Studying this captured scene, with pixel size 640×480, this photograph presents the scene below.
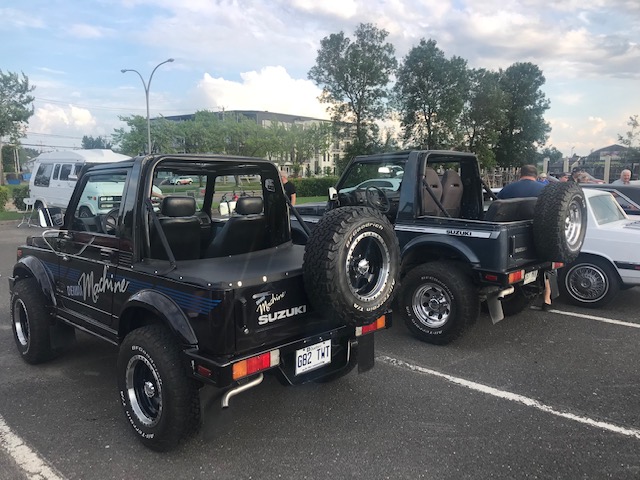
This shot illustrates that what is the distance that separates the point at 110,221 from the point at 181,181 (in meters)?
0.77

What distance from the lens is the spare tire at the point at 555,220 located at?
4629mm

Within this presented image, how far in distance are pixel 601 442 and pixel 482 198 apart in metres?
3.91

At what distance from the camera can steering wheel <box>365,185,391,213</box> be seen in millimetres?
5961

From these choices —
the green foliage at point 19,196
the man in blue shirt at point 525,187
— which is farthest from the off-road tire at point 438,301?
the green foliage at point 19,196

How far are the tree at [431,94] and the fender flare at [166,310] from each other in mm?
28013

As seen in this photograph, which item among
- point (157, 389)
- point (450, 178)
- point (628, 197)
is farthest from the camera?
point (628, 197)

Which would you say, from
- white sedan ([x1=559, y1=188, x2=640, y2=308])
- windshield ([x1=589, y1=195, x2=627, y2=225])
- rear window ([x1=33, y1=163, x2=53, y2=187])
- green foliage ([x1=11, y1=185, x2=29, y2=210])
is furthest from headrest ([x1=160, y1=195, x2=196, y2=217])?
green foliage ([x1=11, y1=185, x2=29, y2=210])

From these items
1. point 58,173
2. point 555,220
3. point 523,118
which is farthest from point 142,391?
point 523,118

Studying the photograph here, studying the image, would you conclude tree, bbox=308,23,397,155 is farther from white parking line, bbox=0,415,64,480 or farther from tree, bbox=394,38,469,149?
white parking line, bbox=0,415,64,480

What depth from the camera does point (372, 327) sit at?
3459 millimetres

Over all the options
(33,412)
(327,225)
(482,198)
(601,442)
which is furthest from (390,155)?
(33,412)

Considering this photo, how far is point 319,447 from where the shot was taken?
3.03 m

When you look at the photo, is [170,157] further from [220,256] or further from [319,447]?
[319,447]

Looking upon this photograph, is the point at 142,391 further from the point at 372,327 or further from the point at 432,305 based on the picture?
the point at 432,305
